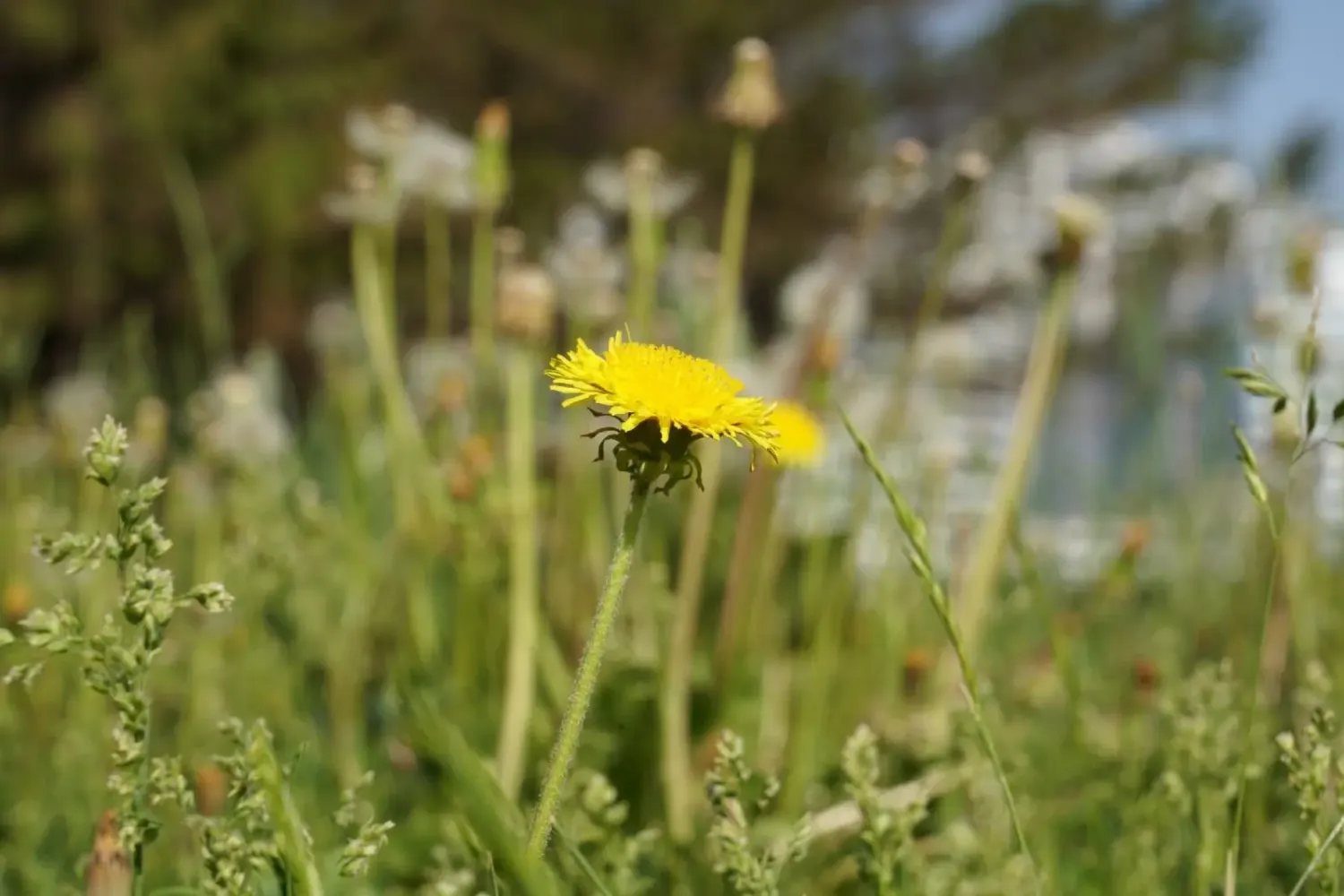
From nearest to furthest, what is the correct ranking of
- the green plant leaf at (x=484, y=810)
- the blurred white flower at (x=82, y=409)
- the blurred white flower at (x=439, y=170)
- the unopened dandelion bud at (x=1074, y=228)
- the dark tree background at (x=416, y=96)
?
the green plant leaf at (x=484, y=810) → the unopened dandelion bud at (x=1074, y=228) → the blurred white flower at (x=439, y=170) → the blurred white flower at (x=82, y=409) → the dark tree background at (x=416, y=96)

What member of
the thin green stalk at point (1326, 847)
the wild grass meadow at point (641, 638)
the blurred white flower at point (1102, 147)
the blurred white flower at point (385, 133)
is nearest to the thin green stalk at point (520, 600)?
the wild grass meadow at point (641, 638)

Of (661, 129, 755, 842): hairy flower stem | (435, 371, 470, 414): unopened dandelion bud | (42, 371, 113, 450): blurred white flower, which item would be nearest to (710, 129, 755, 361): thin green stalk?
(661, 129, 755, 842): hairy flower stem

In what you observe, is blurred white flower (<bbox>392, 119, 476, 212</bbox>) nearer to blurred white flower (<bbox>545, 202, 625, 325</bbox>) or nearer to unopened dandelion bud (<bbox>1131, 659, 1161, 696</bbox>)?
blurred white flower (<bbox>545, 202, 625, 325</bbox>)

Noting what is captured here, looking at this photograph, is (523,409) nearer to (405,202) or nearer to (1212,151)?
(405,202)

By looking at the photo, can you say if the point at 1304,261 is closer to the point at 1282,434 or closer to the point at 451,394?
the point at 1282,434

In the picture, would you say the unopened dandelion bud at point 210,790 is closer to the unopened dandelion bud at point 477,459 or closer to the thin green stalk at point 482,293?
the unopened dandelion bud at point 477,459

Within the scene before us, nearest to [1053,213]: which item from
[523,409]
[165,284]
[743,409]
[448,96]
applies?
[523,409]
